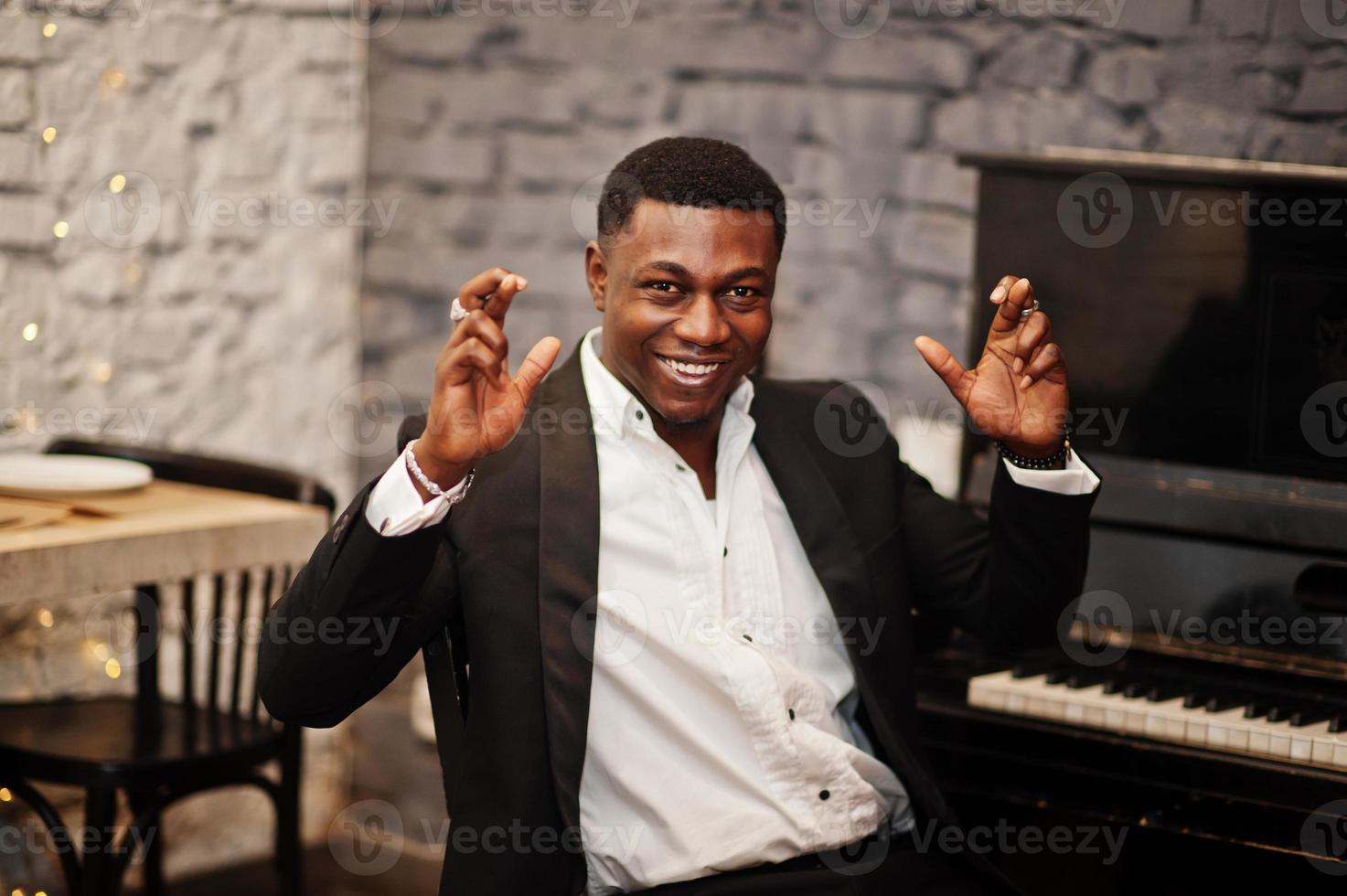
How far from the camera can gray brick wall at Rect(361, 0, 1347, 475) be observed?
119 inches

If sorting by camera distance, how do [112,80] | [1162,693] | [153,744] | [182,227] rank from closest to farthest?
[1162,693] < [153,744] < [112,80] < [182,227]

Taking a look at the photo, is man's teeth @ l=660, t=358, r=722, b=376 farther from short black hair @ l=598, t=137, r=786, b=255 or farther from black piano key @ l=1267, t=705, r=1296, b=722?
black piano key @ l=1267, t=705, r=1296, b=722

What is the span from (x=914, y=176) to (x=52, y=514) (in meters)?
1.97

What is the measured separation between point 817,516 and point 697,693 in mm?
346

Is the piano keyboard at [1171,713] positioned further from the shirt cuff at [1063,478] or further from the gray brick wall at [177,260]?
the gray brick wall at [177,260]

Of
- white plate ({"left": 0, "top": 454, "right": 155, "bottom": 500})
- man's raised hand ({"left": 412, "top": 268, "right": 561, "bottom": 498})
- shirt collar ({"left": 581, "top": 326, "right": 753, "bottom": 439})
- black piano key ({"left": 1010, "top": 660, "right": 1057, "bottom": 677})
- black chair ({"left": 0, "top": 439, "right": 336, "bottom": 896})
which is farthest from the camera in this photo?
white plate ({"left": 0, "top": 454, "right": 155, "bottom": 500})

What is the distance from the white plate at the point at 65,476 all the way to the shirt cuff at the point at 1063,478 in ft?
5.71

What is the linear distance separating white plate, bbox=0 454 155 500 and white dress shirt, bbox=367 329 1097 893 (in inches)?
46.5

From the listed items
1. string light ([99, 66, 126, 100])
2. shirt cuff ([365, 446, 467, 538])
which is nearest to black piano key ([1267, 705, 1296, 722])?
shirt cuff ([365, 446, 467, 538])

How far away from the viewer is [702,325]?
202 cm

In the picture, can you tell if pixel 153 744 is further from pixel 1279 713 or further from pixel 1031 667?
pixel 1279 713

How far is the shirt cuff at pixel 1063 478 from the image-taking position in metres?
2.06

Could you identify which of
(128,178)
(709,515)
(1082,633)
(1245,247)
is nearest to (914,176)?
(1245,247)

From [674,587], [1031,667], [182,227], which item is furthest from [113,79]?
[1031,667]
